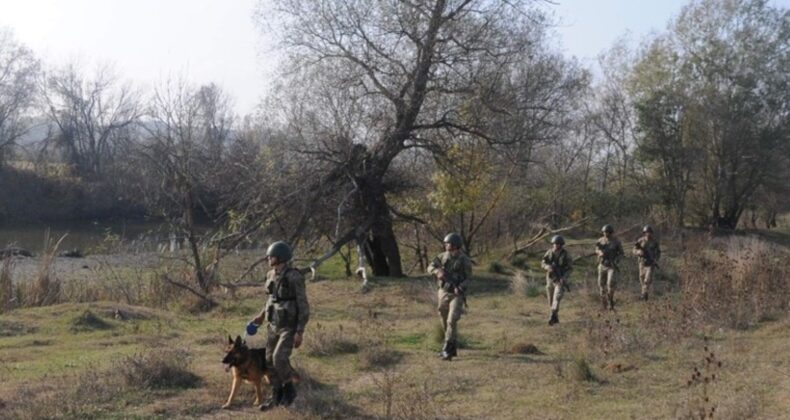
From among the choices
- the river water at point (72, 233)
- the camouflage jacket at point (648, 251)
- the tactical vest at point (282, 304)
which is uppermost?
the river water at point (72, 233)

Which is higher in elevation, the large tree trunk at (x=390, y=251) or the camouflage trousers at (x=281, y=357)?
the large tree trunk at (x=390, y=251)

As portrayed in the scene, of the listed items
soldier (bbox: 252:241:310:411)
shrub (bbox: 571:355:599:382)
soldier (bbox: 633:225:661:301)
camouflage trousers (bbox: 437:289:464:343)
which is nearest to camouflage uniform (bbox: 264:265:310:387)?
soldier (bbox: 252:241:310:411)

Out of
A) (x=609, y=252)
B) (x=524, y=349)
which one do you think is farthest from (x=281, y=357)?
(x=609, y=252)

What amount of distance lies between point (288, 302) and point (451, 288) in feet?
11.8

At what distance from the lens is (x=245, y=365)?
845 cm

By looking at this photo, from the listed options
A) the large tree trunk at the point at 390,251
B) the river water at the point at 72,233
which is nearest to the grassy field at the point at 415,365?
the large tree trunk at the point at 390,251

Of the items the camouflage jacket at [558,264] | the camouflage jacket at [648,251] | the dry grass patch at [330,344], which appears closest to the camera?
the dry grass patch at [330,344]

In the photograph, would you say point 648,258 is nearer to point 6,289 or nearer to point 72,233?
point 6,289

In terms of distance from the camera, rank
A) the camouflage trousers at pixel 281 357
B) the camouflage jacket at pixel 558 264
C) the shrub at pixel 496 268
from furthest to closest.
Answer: the shrub at pixel 496 268 < the camouflage jacket at pixel 558 264 < the camouflage trousers at pixel 281 357

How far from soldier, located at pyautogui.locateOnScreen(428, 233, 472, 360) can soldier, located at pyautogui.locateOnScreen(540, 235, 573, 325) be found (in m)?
3.42

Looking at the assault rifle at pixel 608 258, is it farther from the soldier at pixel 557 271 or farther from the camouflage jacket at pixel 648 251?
the soldier at pixel 557 271

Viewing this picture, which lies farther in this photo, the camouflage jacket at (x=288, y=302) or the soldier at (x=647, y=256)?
the soldier at (x=647, y=256)

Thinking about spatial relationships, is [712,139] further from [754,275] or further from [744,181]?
[754,275]

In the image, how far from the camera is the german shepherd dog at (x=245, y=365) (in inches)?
328
